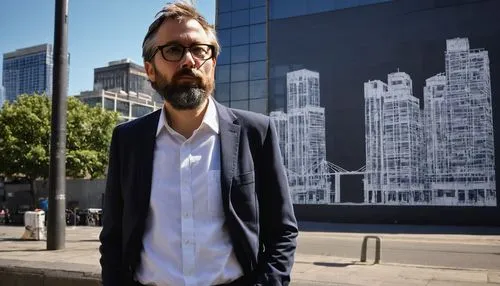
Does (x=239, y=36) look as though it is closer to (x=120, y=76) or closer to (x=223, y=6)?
(x=223, y=6)

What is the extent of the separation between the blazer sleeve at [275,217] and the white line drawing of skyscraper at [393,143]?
26050 millimetres

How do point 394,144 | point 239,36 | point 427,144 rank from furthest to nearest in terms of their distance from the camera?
point 239,36 → point 394,144 → point 427,144

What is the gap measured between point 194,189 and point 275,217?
381 millimetres

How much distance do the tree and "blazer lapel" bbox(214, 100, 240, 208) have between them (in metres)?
28.6

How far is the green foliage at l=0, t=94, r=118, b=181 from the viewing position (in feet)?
94.4

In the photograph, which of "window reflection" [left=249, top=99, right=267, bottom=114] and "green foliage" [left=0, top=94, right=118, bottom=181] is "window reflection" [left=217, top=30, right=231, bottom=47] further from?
"green foliage" [left=0, top=94, right=118, bottom=181]

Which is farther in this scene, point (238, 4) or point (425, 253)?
point (238, 4)

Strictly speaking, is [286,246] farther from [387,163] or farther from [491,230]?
[387,163]

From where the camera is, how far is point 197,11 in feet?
7.16

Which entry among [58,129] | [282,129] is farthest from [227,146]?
[282,129]

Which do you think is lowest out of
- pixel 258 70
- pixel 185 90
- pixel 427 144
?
pixel 185 90

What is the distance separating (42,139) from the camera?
29766 mm

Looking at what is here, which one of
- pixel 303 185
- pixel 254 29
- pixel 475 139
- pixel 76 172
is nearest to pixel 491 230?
pixel 475 139

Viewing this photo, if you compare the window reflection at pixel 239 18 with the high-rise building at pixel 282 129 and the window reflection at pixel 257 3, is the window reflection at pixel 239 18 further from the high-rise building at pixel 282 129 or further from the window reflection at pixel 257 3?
the high-rise building at pixel 282 129
